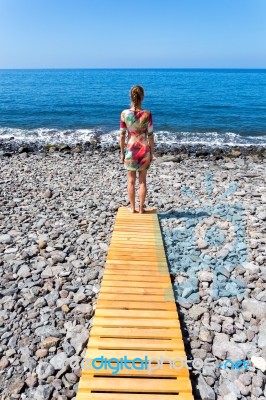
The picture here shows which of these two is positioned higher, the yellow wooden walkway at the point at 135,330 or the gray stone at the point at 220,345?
the yellow wooden walkway at the point at 135,330

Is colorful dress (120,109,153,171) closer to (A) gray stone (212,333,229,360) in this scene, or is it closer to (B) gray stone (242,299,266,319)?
(B) gray stone (242,299,266,319)

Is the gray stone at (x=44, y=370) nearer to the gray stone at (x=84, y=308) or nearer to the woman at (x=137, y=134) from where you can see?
the gray stone at (x=84, y=308)

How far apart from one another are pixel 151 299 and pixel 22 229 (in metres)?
4.11

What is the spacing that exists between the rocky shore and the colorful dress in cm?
164

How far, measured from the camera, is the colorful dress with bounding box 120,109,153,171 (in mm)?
6625

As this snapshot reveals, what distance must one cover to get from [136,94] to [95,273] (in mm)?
3500

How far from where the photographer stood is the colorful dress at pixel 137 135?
21.7 feet

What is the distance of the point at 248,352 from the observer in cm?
407

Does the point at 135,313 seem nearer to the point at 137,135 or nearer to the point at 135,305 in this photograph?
the point at 135,305

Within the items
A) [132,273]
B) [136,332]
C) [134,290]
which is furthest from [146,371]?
[132,273]

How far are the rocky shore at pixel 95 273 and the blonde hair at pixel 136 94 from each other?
289cm

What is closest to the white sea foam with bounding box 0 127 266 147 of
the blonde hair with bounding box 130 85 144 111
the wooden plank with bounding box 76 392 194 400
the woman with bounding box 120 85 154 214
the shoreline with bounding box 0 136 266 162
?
the shoreline with bounding box 0 136 266 162

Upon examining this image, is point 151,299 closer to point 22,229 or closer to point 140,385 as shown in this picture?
point 140,385

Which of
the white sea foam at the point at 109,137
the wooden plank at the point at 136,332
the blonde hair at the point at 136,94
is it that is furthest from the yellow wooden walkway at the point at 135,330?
the white sea foam at the point at 109,137
